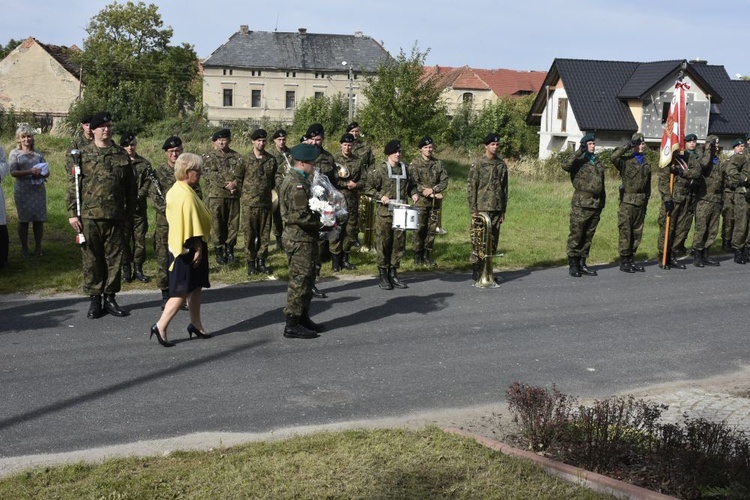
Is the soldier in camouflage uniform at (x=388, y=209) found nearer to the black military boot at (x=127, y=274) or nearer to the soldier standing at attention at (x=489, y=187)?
the soldier standing at attention at (x=489, y=187)

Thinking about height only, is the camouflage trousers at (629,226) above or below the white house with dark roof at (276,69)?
below

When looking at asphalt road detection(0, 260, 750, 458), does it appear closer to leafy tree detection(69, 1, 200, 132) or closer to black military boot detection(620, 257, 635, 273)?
black military boot detection(620, 257, 635, 273)

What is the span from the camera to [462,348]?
9.40m

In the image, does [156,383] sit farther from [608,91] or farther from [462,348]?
[608,91]

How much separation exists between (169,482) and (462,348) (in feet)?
15.1

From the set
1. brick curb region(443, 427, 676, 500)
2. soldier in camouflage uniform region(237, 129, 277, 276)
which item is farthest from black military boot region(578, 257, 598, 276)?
brick curb region(443, 427, 676, 500)

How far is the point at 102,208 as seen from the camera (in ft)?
32.2

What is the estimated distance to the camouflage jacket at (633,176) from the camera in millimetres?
14820

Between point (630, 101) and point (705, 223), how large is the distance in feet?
132

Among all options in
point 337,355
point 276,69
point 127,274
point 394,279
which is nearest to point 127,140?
point 127,274

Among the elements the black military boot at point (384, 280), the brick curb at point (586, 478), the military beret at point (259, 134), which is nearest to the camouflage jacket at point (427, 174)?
the black military boot at point (384, 280)

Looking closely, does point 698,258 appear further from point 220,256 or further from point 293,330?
point 293,330

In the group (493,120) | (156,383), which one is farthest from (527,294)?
(493,120)

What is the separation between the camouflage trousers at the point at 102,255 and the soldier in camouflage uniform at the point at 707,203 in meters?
11.0
